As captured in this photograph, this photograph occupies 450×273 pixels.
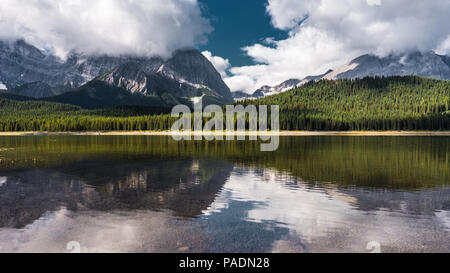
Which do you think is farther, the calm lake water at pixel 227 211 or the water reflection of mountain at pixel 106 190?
the water reflection of mountain at pixel 106 190

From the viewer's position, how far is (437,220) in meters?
17.1

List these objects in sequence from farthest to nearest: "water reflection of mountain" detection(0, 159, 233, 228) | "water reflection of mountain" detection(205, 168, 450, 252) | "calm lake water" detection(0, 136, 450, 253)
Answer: "water reflection of mountain" detection(0, 159, 233, 228) → "calm lake water" detection(0, 136, 450, 253) → "water reflection of mountain" detection(205, 168, 450, 252)

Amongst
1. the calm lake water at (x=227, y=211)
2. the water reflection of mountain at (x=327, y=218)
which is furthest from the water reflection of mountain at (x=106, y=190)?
the water reflection of mountain at (x=327, y=218)

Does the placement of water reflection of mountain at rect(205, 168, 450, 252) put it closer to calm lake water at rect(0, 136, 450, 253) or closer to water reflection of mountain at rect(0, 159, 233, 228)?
calm lake water at rect(0, 136, 450, 253)

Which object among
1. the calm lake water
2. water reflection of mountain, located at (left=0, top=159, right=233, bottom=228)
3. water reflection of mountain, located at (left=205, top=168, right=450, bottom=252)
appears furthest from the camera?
water reflection of mountain, located at (left=0, top=159, right=233, bottom=228)

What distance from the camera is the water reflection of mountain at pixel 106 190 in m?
20.2

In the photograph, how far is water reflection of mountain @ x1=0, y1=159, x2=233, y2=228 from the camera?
20219mm

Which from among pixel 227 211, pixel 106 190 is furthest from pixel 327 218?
pixel 106 190

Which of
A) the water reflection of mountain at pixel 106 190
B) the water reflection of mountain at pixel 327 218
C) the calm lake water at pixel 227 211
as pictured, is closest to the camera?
the water reflection of mountain at pixel 327 218

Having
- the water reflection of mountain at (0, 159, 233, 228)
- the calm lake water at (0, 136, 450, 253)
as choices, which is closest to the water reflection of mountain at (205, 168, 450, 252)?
the calm lake water at (0, 136, 450, 253)

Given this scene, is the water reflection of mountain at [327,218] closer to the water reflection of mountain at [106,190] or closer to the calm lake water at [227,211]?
the calm lake water at [227,211]
